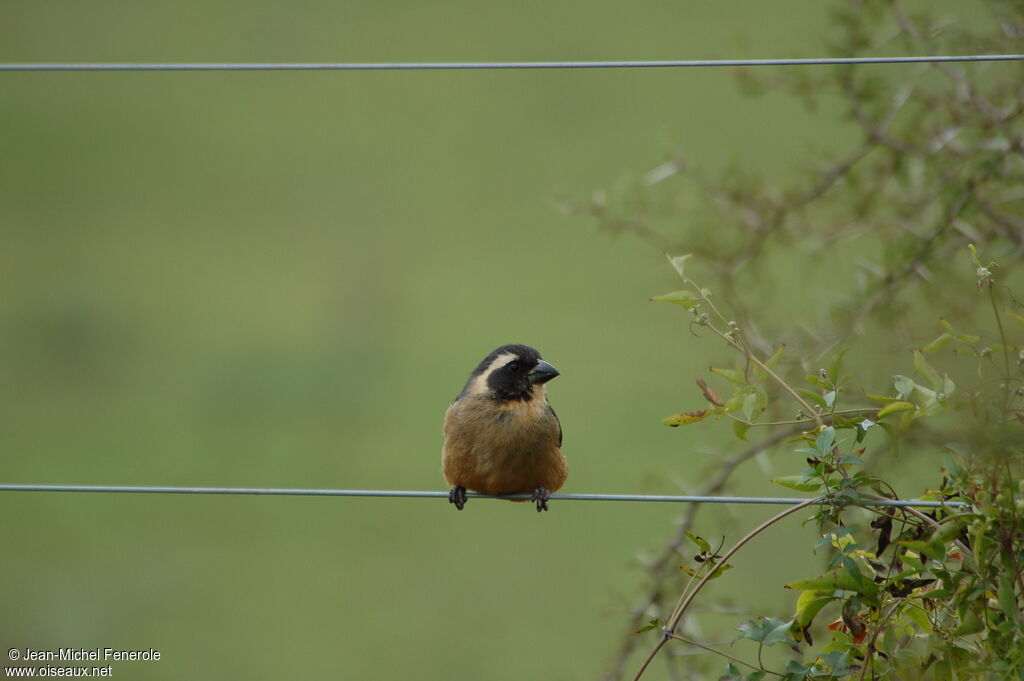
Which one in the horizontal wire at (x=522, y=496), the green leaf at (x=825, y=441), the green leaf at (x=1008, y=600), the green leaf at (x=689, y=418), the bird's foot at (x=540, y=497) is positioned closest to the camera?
the green leaf at (x=1008, y=600)

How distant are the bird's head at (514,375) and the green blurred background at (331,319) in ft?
12.9

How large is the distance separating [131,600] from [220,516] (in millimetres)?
2062

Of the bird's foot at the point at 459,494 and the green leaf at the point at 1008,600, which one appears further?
the bird's foot at the point at 459,494

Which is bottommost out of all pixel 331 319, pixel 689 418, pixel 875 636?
pixel 331 319

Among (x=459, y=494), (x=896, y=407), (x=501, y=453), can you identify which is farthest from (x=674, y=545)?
(x=896, y=407)

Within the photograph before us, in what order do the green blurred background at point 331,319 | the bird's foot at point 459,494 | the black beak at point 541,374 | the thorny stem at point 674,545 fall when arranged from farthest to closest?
the green blurred background at point 331,319 → the black beak at point 541,374 → the bird's foot at point 459,494 → the thorny stem at point 674,545

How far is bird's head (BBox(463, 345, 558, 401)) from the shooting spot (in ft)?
18.1

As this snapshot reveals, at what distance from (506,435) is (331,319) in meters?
12.1

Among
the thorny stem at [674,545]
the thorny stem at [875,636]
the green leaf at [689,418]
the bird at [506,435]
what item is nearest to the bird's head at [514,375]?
the bird at [506,435]

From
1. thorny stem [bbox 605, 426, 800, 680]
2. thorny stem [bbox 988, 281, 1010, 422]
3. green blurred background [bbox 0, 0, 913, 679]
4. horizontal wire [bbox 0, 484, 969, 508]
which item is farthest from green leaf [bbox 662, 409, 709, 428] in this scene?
green blurred background [bbox 0, 0, 913, 679]

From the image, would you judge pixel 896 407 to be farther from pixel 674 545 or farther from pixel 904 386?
pixel 674 545

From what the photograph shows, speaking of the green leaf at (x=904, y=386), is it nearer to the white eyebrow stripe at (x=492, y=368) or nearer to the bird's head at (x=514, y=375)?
the bird's head at (x=514, y=375)

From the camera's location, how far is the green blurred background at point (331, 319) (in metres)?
12.4

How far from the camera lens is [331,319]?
56.4ft
